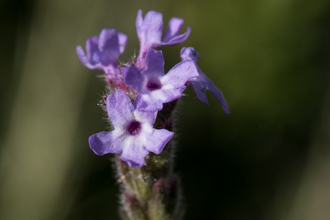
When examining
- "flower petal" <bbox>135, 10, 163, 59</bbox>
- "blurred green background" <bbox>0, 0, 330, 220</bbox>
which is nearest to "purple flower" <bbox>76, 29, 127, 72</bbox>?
"flower petal" <bbox>135, 10, 163, 59</bbox>

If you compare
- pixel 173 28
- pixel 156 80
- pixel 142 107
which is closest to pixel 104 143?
pixel 142 107

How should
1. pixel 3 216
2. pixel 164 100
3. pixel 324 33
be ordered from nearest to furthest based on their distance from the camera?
pixel 164 100 < pixel 3 216 < pixel 324 33

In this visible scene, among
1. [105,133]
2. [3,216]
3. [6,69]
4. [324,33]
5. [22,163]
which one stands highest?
[324,33]

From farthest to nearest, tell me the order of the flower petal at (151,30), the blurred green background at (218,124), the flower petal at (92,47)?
the blurred green background at (218,124)
the flower petal at (92,47)
the flower petal at (151,30)

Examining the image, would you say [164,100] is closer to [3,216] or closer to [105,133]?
[105,133]

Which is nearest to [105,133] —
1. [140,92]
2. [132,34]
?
[140,92]

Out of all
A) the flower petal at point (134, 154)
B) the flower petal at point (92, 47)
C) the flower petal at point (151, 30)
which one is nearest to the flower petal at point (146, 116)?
the flower petal at point (134, 154)

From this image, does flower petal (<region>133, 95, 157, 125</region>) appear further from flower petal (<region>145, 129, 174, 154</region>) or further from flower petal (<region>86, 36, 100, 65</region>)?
flower petal (<region>86, 36, 100, 65</region>)

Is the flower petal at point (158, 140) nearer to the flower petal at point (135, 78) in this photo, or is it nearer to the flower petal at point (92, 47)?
the flower petal at point (135, 78)
